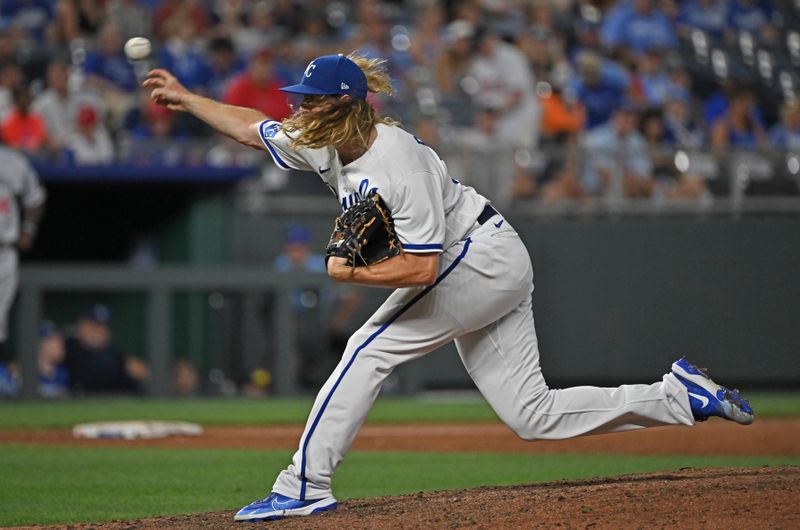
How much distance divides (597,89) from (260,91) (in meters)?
3.58

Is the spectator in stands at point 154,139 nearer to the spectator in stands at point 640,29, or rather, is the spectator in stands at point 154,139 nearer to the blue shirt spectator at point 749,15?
the spectator in stands at point 640,29

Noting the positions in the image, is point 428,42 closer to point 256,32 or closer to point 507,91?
point 507,91

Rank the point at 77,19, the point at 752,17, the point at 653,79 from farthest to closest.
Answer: the point at 752,17 < the point at 653,79 < the point at 77,19

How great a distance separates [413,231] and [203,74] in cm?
894

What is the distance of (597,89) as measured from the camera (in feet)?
44.7

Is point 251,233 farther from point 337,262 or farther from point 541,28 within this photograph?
point 337,262

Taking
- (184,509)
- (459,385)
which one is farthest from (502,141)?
(184,509)

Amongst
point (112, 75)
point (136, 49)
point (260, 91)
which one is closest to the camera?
point (136, 49)

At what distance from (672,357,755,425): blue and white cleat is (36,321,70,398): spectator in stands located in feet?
25.8

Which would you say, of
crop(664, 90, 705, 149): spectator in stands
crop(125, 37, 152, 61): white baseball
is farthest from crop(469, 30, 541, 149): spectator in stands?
crop(125, 37, 152, 61): white baseball

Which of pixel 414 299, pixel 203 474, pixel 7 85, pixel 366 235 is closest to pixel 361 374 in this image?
pixel 414 299

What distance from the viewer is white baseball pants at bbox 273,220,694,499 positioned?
4.57 m

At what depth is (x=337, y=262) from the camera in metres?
4.49

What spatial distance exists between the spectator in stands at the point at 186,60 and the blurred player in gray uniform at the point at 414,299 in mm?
7871
